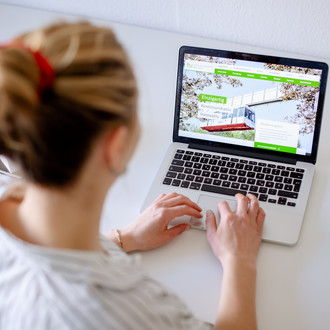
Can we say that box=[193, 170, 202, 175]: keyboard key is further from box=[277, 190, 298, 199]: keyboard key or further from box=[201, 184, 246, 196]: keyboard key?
box=[277, 190, 298, 199]: keyboard key

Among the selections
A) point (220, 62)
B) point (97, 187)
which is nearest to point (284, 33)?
point (220, 62)

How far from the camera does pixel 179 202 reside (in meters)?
0.93

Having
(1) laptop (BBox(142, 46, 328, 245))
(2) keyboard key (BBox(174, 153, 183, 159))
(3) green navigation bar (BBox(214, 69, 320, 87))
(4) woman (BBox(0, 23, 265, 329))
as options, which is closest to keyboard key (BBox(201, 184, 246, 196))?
(1) laptop (BBox(142, 46, 328, 245))

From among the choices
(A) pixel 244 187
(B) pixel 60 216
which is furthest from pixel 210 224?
(B) pixel 60 216

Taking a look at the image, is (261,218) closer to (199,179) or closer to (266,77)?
(199,179)

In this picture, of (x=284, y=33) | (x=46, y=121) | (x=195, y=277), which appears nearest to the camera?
(x=46, y=121)

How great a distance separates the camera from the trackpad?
0.93m

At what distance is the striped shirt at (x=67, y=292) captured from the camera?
538 millimetres

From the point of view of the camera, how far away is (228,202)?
38.5 inches

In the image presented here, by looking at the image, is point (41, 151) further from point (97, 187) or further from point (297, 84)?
point (297, 84)

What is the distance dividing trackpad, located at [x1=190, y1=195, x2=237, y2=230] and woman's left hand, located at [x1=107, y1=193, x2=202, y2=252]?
0.5 inches

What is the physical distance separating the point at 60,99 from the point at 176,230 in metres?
0.46

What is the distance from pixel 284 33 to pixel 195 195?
1.98 feet

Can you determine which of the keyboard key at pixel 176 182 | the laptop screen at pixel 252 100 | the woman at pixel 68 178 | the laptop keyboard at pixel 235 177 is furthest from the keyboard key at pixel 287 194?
the woman at pixel 68 178
